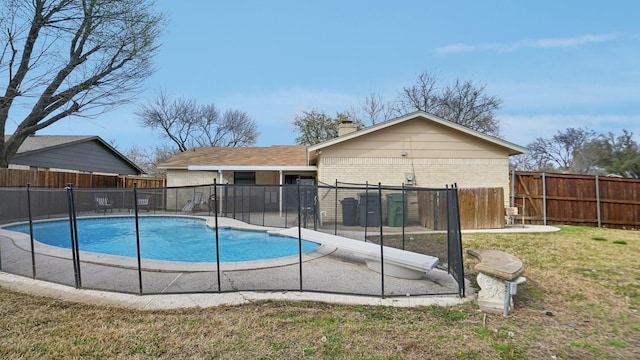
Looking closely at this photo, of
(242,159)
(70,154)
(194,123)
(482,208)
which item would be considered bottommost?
(482,208)

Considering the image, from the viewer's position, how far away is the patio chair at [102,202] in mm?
11620

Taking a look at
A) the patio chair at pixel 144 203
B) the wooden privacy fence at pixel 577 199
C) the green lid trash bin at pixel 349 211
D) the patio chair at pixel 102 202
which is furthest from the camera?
the patio chair at pixel 144 203

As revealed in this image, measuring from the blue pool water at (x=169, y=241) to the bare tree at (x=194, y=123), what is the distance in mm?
26940

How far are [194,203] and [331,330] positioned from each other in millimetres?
12271

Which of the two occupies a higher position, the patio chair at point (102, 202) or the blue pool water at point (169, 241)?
the patio chair at point (102, 202)

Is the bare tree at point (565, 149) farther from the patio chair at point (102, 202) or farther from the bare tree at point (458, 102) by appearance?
the patio chair at point (102, 202)

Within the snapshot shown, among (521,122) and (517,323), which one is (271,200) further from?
(521,122)

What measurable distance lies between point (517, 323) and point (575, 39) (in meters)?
13.6

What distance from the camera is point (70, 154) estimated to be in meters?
20.6

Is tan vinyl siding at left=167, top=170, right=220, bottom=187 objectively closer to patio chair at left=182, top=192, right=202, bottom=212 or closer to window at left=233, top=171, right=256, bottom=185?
window at left=233, top=171, right=256, bottom=185

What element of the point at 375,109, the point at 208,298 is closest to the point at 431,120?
the point at 208,298

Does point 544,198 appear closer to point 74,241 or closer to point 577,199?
point 577,199

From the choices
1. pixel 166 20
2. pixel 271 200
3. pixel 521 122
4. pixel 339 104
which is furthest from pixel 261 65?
pixel 521 122

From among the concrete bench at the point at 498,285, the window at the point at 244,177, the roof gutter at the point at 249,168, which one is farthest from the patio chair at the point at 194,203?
the concrete bench at the point at 498,285
